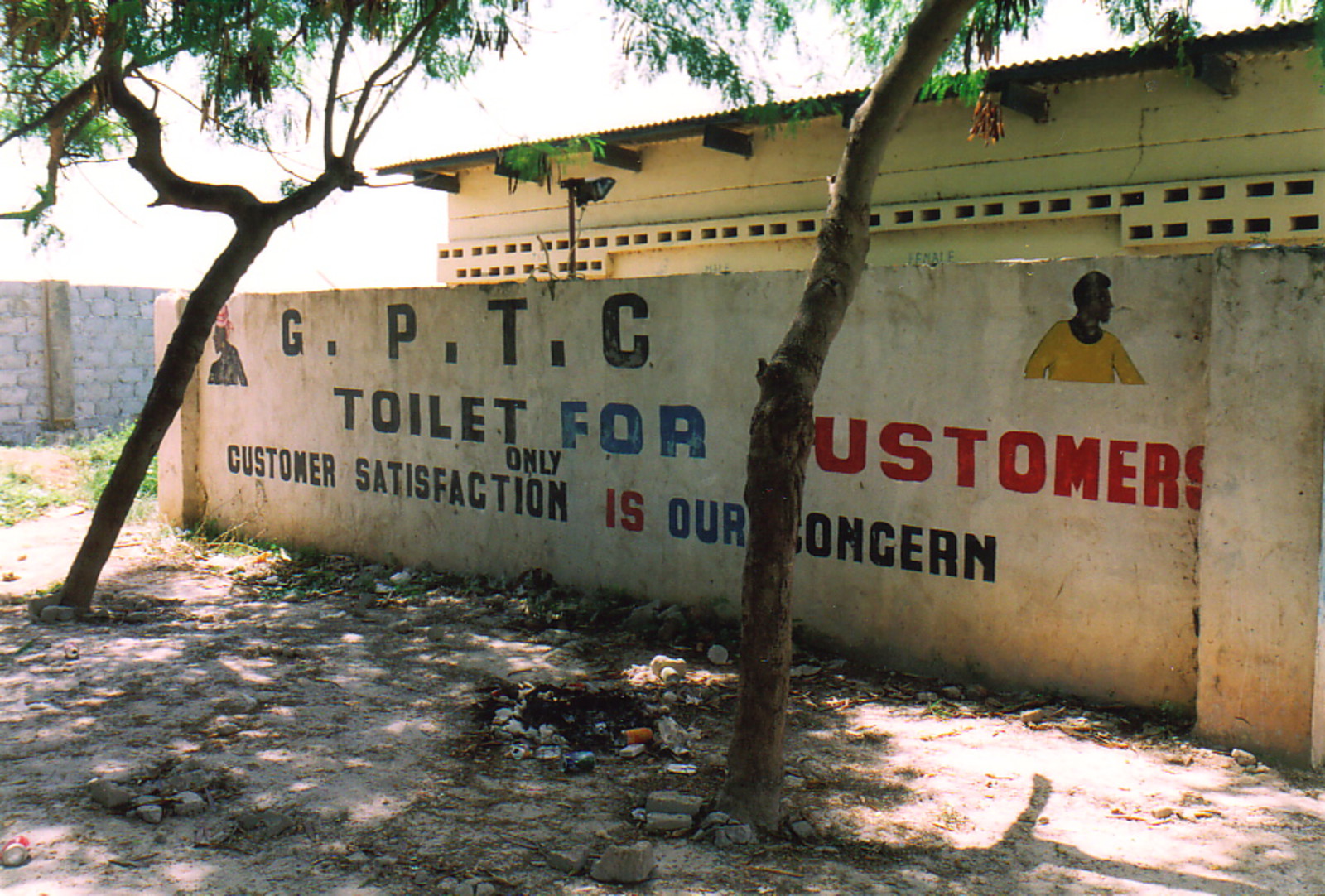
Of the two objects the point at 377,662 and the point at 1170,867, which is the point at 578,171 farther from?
the point at 1170,867

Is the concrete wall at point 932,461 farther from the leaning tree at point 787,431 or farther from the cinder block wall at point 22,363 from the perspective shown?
the cinder block wall at point 22,363

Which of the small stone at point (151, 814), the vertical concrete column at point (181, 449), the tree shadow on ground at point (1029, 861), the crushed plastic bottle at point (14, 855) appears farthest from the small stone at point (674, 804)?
the vertical concrete column at point (181, 449)

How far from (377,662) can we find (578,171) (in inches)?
277

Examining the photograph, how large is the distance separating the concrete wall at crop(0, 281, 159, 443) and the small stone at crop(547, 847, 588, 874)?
12.7 metres

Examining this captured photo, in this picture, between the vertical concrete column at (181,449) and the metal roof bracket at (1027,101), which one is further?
the vertical concrete column at (181,449)

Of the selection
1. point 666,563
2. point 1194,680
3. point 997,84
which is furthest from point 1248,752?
point 997,84

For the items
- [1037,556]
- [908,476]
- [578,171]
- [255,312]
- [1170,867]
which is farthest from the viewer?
[578,171]

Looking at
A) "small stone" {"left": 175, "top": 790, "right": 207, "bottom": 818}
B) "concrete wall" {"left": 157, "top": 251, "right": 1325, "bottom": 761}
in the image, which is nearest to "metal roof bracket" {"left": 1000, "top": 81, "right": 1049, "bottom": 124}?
"concrete wall" {"left": 157, "top": 251, "right": 1325, "bottom": 761}

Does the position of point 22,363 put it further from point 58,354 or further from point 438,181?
point 438,181

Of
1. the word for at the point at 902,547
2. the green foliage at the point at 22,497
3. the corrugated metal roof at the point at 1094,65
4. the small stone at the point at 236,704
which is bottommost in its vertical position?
the small stone at the point at 236,704

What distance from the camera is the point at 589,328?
6625mm

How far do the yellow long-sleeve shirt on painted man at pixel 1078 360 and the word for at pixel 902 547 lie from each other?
2.69 ft

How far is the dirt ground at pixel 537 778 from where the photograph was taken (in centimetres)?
326

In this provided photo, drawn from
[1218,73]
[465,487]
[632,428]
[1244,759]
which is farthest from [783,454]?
[1218,73]
